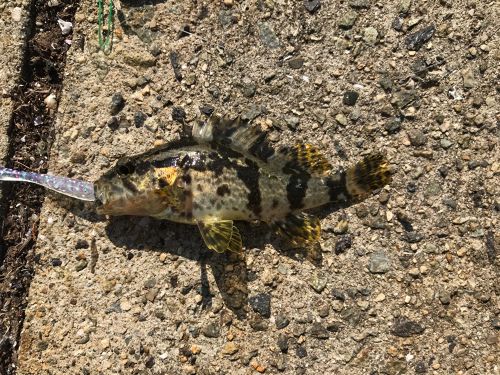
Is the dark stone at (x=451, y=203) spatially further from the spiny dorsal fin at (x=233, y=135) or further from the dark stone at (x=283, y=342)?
the dark stone at (x=283, y=342)

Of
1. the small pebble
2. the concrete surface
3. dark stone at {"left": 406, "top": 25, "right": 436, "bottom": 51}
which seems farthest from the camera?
the concrete surface

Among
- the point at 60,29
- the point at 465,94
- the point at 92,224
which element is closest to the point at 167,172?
the point at 92,224

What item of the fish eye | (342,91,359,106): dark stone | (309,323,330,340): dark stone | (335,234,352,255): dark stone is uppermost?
(342,91,359,106): dark stone

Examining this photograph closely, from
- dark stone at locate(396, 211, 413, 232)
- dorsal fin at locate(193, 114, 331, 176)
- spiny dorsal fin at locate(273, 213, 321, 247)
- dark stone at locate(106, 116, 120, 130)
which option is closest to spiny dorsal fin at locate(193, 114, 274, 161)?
dorsal fin at locate(193, 114, 331, 176)

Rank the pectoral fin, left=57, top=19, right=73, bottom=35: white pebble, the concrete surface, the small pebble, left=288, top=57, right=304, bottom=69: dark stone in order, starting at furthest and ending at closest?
left=57, top=19, right=73, bottom=35: white pebble, the concrete surface, left=288, top=57, right=304, bottom=69: dark stone, the small pebble, the pectoral fin

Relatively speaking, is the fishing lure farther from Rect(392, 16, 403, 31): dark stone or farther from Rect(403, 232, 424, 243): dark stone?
Rect(392, 16, 403, 31): dark stone

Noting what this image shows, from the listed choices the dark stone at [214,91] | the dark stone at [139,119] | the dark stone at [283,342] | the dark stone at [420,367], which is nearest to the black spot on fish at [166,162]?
the dark stone at [139,119]
